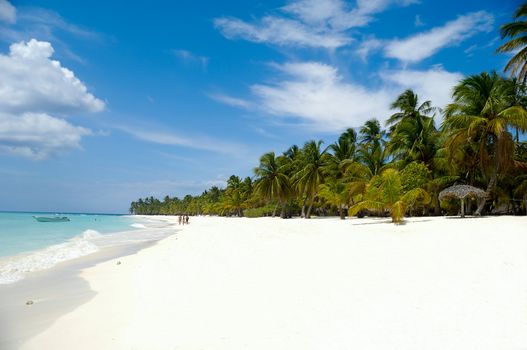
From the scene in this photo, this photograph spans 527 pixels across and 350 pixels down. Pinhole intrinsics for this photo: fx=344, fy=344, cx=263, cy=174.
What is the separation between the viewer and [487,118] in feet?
66.9

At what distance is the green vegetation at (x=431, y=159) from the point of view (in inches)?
772

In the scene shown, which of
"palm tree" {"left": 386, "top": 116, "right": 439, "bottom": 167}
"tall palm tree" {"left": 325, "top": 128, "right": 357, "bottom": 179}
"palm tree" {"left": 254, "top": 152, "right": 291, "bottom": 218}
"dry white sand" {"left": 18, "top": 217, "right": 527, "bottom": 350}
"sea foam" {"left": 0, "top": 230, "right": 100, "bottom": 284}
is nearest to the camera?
"dry white sand" {"left": 18, "top": 217, "right": 527, "bottom": 350}

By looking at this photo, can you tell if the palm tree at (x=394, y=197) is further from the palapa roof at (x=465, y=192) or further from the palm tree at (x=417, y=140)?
the palm tree at (x=417, y=140)

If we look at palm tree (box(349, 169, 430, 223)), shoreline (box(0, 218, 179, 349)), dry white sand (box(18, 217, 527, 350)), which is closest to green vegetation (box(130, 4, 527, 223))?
palm tree (box(349, 169, 430, 223))

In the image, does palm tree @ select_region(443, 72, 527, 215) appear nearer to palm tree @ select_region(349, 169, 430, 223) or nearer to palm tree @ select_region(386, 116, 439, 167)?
palm tree @ select_region(386, 116, 439, 167)

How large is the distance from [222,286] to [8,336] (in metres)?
3.57

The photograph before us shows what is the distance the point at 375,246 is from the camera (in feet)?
36.2

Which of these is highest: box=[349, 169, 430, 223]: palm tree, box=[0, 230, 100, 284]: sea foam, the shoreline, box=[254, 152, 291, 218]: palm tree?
box=[254, 152, 291, 218]: palm tree

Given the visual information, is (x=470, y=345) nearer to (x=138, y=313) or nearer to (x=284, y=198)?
(x=138, y=313)

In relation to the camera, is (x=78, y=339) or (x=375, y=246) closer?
(x=78, y=339)

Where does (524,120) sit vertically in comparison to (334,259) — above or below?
above

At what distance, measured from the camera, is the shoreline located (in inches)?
201

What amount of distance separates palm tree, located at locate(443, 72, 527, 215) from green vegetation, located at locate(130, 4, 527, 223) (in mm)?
53

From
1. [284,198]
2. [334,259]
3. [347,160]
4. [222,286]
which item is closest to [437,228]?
[334,259]
